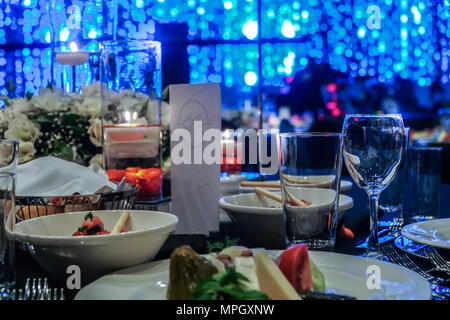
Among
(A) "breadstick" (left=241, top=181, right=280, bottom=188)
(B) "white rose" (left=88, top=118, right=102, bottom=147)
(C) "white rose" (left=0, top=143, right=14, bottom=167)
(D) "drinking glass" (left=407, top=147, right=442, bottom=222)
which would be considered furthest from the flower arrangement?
(D) "drinking glass" (left=407, top=147, right=442, bottom=222)

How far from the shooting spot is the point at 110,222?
38.2 inches

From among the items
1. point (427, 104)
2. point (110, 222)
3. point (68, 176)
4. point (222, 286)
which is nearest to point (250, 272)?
point (222, 286)

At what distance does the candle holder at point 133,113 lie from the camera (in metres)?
1.31

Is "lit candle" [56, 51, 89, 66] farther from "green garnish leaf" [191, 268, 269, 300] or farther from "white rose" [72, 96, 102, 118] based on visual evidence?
"green garnish leaf" [191, 268, 269, 300]

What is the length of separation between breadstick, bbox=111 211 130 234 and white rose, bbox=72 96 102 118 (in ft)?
1.99

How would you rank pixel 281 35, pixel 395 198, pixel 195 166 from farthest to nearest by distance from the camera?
pixel 281 35
pixel 395 198
pixel 195 166

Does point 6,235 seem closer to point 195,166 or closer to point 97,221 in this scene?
point 97,221

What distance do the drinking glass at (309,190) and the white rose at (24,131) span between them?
32.9 inches

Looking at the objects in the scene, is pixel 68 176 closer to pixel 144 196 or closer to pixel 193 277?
pixel 144 196

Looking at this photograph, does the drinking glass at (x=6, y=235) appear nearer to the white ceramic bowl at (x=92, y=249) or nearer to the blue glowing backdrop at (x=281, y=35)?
the white ceramic bowl at (x=92, y=249)

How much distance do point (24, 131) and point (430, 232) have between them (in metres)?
1.05

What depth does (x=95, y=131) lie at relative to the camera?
1.48 m

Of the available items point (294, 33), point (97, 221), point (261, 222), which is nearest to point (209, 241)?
point (261, 222)

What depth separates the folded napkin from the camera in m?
1.06
